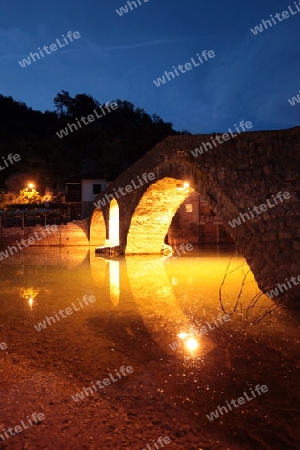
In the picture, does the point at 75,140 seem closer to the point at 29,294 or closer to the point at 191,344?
the point at 29,294

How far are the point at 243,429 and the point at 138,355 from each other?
160 cm

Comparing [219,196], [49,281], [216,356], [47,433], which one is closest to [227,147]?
[219,196]

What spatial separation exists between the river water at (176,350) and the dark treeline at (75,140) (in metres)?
28.2

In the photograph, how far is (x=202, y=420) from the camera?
8.68 feet

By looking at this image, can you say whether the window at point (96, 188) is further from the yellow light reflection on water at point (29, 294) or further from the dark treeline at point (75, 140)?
the yellow light reflection on water at point (29, 294)

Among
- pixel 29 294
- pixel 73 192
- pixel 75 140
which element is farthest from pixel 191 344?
pixel 75 140

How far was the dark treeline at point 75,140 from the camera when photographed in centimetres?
4000

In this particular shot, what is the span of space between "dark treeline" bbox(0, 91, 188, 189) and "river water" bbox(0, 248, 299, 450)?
2820 cm

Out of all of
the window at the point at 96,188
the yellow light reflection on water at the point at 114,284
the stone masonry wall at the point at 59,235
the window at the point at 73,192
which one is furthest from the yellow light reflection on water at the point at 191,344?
the window at the point at 73,192

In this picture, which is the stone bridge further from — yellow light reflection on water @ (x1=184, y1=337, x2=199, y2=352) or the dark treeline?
the dark treeline

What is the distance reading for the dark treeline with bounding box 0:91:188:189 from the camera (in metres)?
40.0

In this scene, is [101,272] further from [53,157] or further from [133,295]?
[53,157]

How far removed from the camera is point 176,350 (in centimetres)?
409

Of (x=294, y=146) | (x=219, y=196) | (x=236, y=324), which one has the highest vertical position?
(x=294, y=146)
